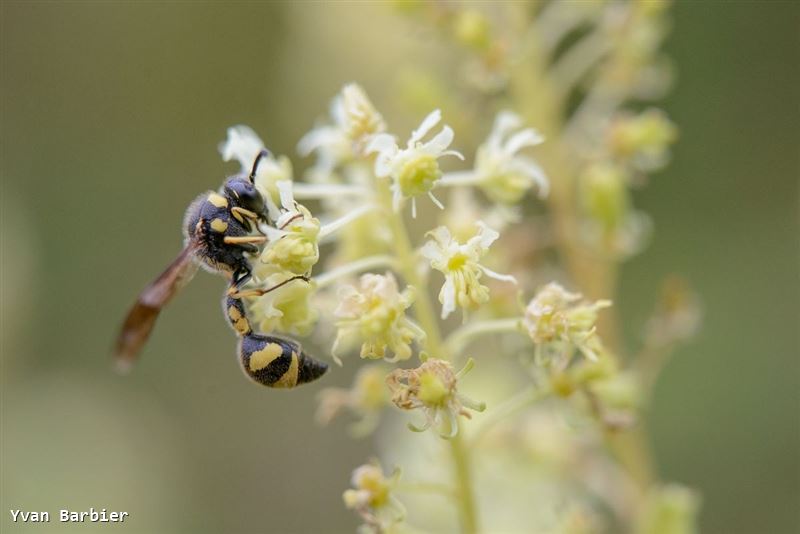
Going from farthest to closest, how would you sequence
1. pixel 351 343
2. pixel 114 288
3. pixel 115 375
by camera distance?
pixel 114 288 < pixel 115 375 < pixel 351 343

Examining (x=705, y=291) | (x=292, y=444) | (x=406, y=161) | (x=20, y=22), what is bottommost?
(x=406, y=161)

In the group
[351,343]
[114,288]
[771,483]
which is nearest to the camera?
[351,343]

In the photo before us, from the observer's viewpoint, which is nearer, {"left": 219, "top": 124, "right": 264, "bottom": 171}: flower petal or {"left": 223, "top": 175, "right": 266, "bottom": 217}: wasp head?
{"left": 223, "top": 175, "right": 266, "bottom": 217}: wasp head

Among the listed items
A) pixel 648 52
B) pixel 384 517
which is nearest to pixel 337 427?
pixel 648 52

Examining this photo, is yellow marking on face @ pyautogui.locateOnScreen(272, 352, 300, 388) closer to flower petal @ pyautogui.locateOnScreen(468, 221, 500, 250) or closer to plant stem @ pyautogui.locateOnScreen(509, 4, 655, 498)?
flower petal @ pyautogui.locateOnScreen(468, 221, 500, 250)

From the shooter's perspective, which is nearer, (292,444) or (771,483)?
(771,483)

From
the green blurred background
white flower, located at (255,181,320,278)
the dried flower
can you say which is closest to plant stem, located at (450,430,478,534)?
the dried flower

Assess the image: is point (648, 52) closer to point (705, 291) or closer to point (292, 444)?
point (705, 291)

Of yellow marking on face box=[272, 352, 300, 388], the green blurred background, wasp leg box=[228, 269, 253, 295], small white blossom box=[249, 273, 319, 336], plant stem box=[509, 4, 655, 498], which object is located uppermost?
the green blurred background

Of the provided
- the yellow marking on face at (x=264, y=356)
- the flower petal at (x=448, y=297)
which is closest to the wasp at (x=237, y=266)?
the yellow marking on face at (x=264, y=356)
